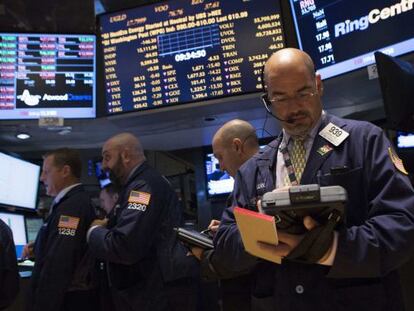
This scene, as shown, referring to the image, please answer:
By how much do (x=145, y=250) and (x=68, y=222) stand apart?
2.08 ft

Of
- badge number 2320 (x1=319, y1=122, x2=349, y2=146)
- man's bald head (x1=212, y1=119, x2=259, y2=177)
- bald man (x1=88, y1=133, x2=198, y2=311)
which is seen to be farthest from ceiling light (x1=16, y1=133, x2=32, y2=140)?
badge number 2320 (x1=319, y1=122, x2=349, y2=146)

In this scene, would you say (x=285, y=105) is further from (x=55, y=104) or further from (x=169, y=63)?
(x=55, y=104)

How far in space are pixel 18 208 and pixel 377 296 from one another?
3413 millimetres

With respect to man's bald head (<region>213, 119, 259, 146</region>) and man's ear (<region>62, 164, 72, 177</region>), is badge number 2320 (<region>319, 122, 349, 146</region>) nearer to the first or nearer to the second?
man's bald head (<region>213, 119, 259, 146</region>)

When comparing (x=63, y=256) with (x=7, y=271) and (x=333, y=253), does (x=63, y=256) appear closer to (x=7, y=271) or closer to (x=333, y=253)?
(x=7, y=271)

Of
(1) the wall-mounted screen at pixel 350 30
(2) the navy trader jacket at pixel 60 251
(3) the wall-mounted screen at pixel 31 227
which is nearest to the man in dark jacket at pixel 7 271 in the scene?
(2) the navy trader jacket at pixel 60 251

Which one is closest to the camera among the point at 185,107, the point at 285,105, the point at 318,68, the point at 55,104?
the point at 285,105

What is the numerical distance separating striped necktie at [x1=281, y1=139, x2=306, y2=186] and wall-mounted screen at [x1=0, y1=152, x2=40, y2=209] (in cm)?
284

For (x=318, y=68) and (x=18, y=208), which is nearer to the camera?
(x=318, y=68)

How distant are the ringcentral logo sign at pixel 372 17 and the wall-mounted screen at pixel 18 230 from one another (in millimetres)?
2999

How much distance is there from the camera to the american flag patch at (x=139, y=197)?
3.02 metres

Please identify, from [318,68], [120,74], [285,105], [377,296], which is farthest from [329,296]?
[120,74]

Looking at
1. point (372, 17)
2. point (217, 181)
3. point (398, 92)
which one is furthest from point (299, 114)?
point (217, 181)

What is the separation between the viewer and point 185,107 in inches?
156
